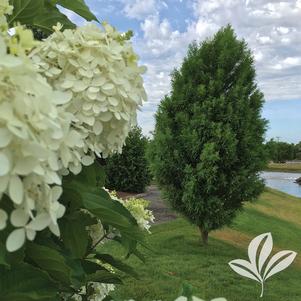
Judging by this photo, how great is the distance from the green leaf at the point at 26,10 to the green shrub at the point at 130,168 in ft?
54.4

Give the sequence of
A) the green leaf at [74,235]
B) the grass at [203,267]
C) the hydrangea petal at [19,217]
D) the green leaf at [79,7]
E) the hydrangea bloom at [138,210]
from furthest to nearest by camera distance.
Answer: the grass at [203,267]
the hydrangea bloom at [138,210]
the green leaf at [79,7]
the green leaf at [74,235]
the hydrangea petal at [19,217]

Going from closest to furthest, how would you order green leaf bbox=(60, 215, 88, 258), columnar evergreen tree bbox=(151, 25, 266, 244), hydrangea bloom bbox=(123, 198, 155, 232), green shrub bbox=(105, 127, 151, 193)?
green leaf bbox=(60, 215, 88, 258), hydrangea bloom bbox=(123, 198, 155, 232), columnar evergreen tree bbox=(151, 25, 266, 244), green shrub bbox=(105, 127, 151, 193)

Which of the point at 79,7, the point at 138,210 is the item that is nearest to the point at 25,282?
the point at 79,7

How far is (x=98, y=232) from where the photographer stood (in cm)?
263

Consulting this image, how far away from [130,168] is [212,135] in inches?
348

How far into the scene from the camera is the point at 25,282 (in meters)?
1.33

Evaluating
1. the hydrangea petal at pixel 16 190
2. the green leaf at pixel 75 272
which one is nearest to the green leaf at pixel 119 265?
the green leaf at pixel 75 272

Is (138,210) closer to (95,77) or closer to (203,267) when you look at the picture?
(95,77)

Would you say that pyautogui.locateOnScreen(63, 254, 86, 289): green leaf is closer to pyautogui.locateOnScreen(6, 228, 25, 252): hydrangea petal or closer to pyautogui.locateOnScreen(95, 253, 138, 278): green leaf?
pyautogui.locateOnScreen(95, 253, 138, 278): green leaf

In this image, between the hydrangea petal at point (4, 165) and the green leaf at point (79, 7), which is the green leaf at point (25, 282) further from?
the green leaf at point (79, 7)

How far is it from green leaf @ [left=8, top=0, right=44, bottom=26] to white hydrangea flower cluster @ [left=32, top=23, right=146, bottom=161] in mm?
352

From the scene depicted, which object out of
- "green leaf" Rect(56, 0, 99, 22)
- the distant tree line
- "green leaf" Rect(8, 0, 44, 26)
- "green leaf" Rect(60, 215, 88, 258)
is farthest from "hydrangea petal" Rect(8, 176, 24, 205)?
the distant tree line

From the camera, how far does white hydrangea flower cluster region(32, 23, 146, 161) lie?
1452 millimetres

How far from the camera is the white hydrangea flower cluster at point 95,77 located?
1452 millimetres
